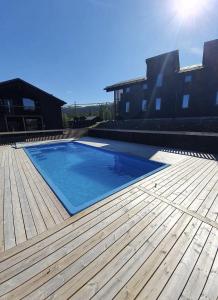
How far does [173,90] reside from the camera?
14.2 metres

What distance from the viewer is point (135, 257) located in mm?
1799

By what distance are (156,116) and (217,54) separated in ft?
20.9

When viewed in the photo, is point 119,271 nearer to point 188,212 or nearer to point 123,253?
point 123,253

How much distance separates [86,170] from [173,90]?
11869mm

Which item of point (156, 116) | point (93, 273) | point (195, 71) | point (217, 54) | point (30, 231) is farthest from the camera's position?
point (156, 116)

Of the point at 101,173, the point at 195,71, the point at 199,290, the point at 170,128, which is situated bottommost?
the point at 101,173

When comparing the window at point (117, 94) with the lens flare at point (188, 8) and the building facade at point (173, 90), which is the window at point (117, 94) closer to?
the building facade at point (173, 90)

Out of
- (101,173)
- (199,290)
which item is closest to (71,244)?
(199,290)

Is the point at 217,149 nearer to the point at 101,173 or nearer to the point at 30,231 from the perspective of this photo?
the point at 101,173

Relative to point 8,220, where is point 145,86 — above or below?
above

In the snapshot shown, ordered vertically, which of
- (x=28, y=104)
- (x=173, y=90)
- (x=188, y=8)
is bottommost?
(x=28, y=104)

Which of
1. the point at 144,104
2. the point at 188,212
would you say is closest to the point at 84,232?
the point at 188,212

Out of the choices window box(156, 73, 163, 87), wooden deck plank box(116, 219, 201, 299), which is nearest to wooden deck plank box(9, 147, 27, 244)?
wooden deck plank box(116, 219, 201, 299)

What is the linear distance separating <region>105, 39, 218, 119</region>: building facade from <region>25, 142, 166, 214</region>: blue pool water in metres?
9.27
